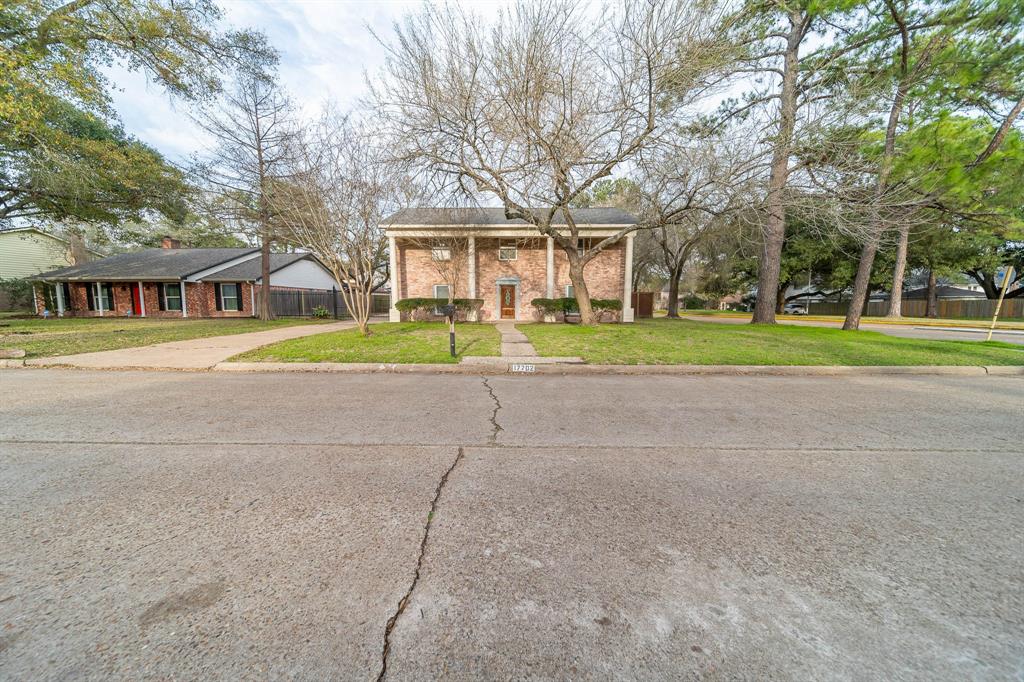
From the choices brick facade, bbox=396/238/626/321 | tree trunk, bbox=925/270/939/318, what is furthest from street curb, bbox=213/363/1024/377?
tree trunk, bbox=925/270/939/318

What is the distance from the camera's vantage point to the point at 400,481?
304 cm

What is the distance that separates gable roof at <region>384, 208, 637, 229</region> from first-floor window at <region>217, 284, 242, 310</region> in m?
13.0

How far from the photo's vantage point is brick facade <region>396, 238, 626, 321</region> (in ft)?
68.6

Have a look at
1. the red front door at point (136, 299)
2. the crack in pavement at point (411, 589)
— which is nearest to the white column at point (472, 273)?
the crack in pavement at point (411, 589)

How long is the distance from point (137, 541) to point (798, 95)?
65.1ft

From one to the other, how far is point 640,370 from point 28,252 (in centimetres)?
4666

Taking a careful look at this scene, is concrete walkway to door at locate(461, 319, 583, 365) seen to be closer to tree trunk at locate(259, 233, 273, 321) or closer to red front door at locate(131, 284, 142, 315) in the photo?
tree trunk at locate(259, 233, 273, 321)

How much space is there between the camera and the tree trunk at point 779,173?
10297 millimetres

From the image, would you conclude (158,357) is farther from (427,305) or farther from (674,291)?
(674,291)

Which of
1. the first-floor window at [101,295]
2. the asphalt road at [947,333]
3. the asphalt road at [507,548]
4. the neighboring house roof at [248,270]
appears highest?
the neighboring house roof at [248,270]

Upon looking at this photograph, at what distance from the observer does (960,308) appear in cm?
3234

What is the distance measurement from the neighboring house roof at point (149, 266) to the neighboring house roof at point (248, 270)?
2.92ft

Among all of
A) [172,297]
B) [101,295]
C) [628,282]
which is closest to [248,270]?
[172,297]

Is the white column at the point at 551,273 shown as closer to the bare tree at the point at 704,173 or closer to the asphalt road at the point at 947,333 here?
the bare tree at the point at 704,173
